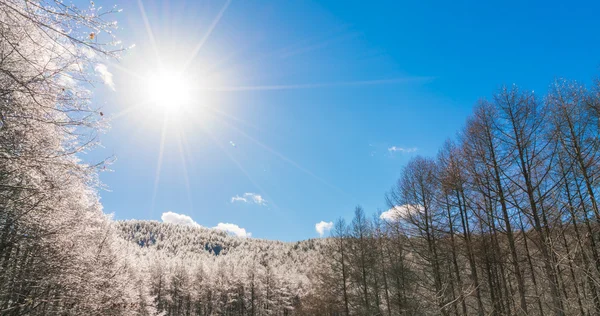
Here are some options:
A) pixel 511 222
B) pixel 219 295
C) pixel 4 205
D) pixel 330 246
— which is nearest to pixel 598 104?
pixel 511 222

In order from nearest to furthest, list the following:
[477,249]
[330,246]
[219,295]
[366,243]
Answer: [477,249] → [366,243] → [330,246] → [219,295]

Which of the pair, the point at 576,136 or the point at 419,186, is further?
the point at 419,186

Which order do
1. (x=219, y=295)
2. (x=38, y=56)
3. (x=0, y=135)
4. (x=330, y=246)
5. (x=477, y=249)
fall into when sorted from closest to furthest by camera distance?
(x=0, y=135) < (x=38, y=56) < (x=477, y=249) < (x=330, y=246) < (x=219, y=295)

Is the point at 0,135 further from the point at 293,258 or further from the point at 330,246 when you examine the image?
the point at 293,258

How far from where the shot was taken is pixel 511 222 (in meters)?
7.69

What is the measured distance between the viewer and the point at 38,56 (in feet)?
15.6

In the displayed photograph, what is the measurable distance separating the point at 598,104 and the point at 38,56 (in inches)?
471

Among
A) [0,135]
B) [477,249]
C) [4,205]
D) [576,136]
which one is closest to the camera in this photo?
[0,135]

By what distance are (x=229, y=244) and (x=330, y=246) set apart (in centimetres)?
18797

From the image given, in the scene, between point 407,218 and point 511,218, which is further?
point 407,218

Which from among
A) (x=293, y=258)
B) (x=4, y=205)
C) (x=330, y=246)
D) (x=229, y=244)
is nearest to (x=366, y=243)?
(x=330, y=246)

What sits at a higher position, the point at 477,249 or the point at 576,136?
the point at 576,136

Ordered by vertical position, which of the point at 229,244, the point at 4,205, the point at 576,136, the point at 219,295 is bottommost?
the point at 219,295

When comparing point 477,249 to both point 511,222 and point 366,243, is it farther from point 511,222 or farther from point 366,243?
point 366,243
